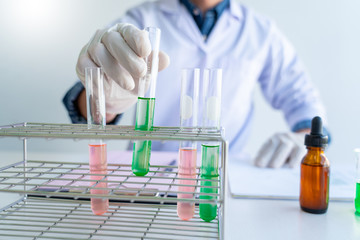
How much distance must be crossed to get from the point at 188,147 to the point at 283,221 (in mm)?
260

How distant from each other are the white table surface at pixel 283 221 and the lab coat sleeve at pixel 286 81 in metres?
0.79

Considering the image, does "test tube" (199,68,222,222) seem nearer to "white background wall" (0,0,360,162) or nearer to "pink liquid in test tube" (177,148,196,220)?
"pink liquid in test tube" (177,148,196,220)

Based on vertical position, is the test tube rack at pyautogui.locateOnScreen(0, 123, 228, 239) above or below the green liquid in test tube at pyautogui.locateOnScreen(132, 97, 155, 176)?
below

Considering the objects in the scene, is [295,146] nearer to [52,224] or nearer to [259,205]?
[259,205]

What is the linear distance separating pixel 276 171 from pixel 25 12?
80.5 inches

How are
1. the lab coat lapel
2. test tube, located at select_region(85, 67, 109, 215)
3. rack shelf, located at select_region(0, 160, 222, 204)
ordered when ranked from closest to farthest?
1. rack shelf, located at select_region(0, 160, 222, 204)
2. test tube, located at select_region(85, 67, 109, 215)
3. the lab coat lapel

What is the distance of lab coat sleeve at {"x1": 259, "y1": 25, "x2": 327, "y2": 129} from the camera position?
153 cm

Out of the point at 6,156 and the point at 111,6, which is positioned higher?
the point at 111,6

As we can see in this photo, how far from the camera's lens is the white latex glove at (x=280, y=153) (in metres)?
1.11

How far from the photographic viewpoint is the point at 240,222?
667 mm

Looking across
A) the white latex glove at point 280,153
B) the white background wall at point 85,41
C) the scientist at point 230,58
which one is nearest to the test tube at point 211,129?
the white latex glove at point 280,153

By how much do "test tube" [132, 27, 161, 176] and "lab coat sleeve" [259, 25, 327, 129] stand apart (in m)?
1.02

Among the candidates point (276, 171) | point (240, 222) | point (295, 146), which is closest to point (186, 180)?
point (240, 222)

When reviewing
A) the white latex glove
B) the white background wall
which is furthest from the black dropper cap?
the white background wall
